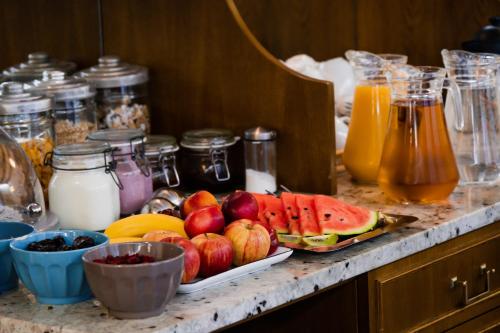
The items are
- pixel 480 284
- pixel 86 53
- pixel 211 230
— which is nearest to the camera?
pixel 211 230

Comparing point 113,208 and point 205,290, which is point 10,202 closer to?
point 113,208

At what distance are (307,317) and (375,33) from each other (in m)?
1.39

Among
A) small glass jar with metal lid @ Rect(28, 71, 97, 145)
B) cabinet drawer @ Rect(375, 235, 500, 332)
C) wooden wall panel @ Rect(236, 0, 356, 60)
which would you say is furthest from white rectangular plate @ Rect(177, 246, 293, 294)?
wooden wall panel @ Rect(236, 0, 356, 60)

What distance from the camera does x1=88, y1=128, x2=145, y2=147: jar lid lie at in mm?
Answer: 1998

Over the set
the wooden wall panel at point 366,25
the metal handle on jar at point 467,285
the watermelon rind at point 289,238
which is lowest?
the metal handle on jar at point 467,285

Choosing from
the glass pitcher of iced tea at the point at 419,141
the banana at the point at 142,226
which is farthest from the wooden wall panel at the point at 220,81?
the banana at the point at 142,226

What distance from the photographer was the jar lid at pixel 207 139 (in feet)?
7.20

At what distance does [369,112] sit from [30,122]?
2.47 ft

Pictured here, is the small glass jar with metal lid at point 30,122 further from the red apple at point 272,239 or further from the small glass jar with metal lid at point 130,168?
the red apple at point 272,239

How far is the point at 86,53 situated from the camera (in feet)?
8.47

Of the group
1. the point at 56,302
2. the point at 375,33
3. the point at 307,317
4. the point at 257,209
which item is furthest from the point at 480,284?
the point at 375,33

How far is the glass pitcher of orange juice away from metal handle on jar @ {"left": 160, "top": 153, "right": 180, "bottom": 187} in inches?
16.0

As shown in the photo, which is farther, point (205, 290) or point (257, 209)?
point (257, 209)

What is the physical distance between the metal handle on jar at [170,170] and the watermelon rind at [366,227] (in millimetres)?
550
